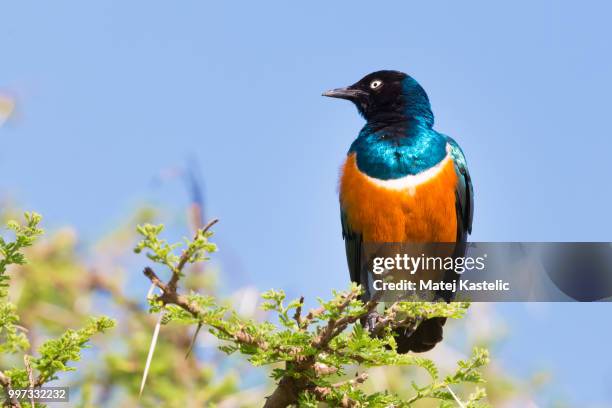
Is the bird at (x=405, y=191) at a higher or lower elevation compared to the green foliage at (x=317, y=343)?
higher

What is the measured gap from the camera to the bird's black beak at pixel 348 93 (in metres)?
6.14

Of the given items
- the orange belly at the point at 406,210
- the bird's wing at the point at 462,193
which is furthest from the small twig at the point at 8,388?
the bird's wing at the point at 462,193

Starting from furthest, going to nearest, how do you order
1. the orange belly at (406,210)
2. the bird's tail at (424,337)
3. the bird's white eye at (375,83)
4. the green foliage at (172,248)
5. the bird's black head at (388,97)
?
1. the bird's white eye at (375,83)
2. the bird's black head at (388,97)
3. the orange belly at (406,210)
4. the bird's tail at (424,337)
5. the green foliage at (172,248)

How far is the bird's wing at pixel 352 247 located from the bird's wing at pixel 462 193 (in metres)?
0.58

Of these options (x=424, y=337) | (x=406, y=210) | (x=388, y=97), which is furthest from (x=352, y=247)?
(x=388, y=97)

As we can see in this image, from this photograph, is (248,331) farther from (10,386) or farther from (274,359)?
(10,386)

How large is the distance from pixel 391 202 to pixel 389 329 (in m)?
2.04

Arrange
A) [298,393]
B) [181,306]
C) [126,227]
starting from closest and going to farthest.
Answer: [181,306], [298,393], [126,227]

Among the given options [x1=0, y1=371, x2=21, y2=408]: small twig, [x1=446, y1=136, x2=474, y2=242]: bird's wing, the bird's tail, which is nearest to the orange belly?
[x1=446, y1=136, x2=474, y2=242]: bird's wing

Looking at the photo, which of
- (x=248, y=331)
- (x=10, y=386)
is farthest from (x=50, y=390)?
(x=248, y=331)

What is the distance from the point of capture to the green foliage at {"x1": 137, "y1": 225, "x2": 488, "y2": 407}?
273 centimetres

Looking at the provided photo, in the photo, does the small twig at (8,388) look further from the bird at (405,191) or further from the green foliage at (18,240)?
the bird at (405,191)

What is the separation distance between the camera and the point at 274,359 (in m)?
2.93

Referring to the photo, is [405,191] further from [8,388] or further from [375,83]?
[8,388]
